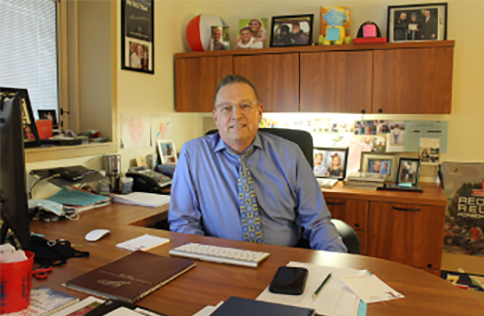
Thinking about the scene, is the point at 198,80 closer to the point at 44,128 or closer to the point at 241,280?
the point at 44,128

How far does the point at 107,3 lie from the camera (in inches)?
103

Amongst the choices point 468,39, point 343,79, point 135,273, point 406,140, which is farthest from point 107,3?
point 468,39

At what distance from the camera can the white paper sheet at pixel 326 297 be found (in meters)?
0.97

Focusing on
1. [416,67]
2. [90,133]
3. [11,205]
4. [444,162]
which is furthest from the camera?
[444,162]

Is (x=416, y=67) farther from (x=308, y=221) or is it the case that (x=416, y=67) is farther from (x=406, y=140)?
(x=308, y=221)

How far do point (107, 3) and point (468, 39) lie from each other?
101 inches

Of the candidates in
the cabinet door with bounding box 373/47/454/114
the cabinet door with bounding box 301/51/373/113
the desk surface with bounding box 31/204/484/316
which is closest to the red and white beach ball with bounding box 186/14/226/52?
the cabinet door with bounding box 301/51/373/113

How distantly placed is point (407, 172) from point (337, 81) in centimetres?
87

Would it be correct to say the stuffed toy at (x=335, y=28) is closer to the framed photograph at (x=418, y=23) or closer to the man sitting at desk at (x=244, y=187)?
the framed photograph at (x=418, y=23)

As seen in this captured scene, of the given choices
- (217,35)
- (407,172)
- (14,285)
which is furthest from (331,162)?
(14,285)

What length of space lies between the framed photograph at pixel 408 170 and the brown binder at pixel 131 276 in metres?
2.26

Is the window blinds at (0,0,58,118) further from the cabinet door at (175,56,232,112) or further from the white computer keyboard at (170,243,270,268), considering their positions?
the white computer keyboard at (170,243,270,268)

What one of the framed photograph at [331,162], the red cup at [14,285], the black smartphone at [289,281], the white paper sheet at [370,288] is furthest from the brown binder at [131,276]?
the framed photograph at [331,162]

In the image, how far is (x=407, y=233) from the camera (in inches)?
105
